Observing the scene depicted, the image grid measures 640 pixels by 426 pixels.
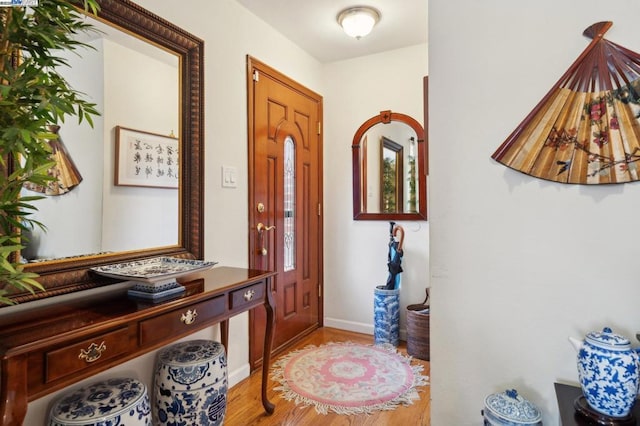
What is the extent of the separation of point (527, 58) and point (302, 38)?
6.59 feet

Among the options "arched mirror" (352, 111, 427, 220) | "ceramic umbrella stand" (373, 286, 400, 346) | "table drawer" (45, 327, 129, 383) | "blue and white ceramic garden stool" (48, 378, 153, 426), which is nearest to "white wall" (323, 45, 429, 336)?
"arched mirror" (352, 111, 427, 220)

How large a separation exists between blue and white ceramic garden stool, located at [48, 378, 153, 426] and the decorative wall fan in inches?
30.6

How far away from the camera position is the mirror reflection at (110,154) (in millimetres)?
1398

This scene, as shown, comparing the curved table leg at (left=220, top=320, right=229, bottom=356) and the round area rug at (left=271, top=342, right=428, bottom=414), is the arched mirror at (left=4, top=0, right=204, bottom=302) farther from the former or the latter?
the round area rug at (left=271, top=342, right=428, bottom=414)

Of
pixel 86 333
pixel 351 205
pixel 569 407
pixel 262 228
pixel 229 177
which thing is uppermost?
pixel 229 177

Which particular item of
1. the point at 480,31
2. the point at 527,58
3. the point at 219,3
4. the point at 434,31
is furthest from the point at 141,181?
the point at 527,58

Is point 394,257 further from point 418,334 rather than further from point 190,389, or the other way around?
point 190,389

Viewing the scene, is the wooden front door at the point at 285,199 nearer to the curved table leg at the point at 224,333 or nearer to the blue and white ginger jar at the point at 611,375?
the curved table leg at the point at 224,333

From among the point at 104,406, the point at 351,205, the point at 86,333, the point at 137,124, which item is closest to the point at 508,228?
the point at 86,333

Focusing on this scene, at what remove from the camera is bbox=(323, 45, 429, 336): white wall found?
2.98 meters

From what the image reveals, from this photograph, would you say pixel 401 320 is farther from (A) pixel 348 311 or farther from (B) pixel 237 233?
(B) pixel 237 233

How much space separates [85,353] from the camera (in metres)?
1.07

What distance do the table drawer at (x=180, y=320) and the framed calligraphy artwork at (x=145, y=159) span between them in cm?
69

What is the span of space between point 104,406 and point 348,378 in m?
1.48
